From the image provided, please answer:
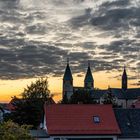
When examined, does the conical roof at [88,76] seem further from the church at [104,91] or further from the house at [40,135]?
the house at [40,135]

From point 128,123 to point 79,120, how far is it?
6.38 meters

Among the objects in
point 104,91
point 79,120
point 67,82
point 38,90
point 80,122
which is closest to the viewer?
point 80,122

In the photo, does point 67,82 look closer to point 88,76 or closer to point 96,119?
point 88,76

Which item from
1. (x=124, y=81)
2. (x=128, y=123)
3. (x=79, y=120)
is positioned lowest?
(x=128, y=123)

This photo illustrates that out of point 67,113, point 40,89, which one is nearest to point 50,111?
point 67,113

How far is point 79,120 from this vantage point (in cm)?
6284

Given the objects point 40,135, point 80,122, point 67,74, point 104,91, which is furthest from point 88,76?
point 40,135

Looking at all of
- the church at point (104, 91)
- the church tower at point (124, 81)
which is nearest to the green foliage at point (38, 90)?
the church at point (104, 91)

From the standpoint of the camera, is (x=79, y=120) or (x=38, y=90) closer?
(x=79, y=120)

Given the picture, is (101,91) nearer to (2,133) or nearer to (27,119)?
(27,119)

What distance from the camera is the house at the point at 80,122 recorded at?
60750mm

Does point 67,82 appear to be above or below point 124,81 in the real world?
below

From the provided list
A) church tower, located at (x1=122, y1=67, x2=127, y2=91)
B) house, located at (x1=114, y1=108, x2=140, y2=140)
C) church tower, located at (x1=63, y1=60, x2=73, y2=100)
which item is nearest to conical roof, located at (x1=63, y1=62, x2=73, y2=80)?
church tower, located at (x1=63, y1=60, x2=73, y2=100)

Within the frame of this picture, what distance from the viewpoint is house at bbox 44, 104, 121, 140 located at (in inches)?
2392
